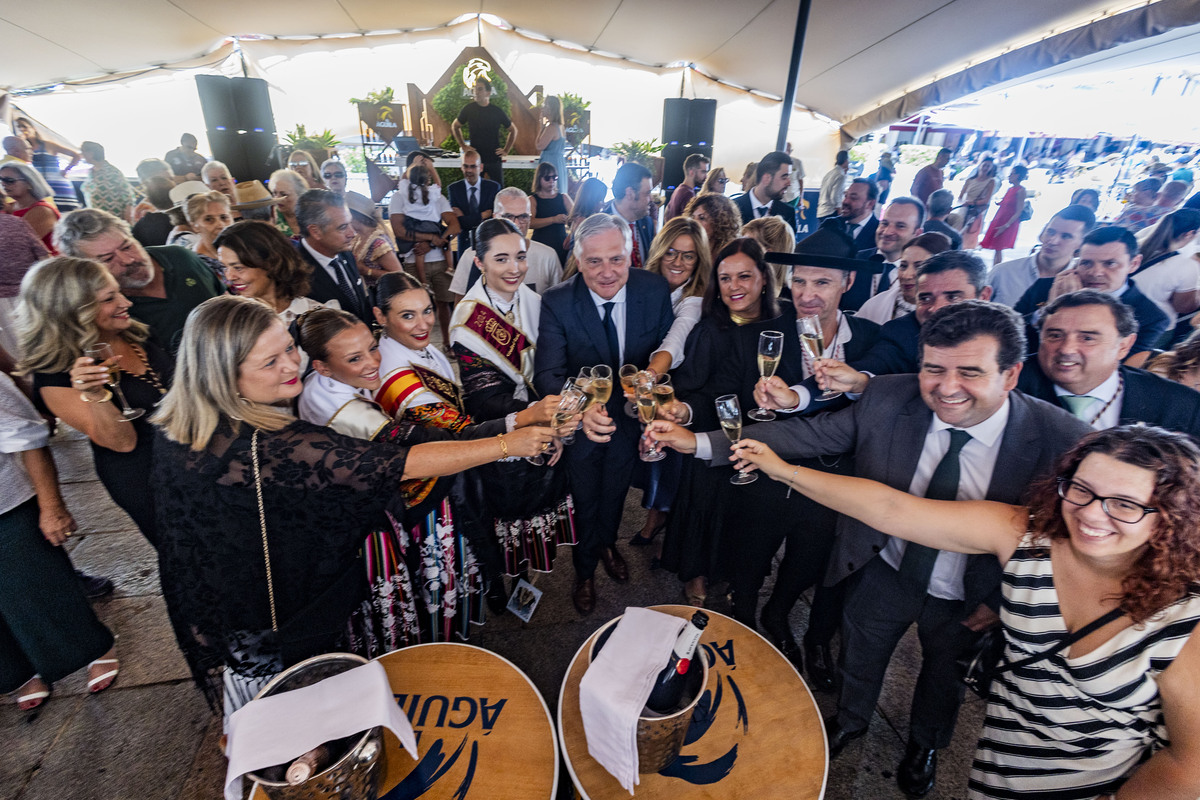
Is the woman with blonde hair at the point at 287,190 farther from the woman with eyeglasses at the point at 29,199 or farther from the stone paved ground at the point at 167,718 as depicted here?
the stone paved ground at the point at 167,718

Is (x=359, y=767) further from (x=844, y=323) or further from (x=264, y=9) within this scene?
(x=264, y=9)

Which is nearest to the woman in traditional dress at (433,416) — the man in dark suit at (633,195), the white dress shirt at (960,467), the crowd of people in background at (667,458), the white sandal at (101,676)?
the crowd of people in background at (667,458)

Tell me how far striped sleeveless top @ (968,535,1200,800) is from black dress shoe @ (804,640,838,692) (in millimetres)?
825

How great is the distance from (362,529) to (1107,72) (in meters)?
11.0

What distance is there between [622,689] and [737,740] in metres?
0.46

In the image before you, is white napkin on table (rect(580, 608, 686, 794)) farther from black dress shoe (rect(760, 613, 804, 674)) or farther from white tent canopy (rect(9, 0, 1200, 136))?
white tent canopy (rect(9, 0, 1200, 136))

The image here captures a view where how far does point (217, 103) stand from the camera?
29.1ft

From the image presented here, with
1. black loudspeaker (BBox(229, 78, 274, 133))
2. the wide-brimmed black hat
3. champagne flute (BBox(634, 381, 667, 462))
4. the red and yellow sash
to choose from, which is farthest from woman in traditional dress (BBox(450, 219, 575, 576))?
black loudspeaker (BBox(229, 78, 274, 133))

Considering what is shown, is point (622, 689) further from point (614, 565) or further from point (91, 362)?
point (91, 362)

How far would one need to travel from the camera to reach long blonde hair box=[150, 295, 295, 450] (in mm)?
1483

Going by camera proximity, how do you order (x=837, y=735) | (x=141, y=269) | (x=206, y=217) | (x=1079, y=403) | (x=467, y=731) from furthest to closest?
(x=206, y=217)
(x=141, y=269)
(x=837, y=735)
(x=1079, y=403)
(x=467, y=731)

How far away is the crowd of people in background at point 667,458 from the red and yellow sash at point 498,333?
2 cm

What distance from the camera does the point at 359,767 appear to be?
117 centimetres

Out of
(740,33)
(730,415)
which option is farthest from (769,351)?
(740,33)
